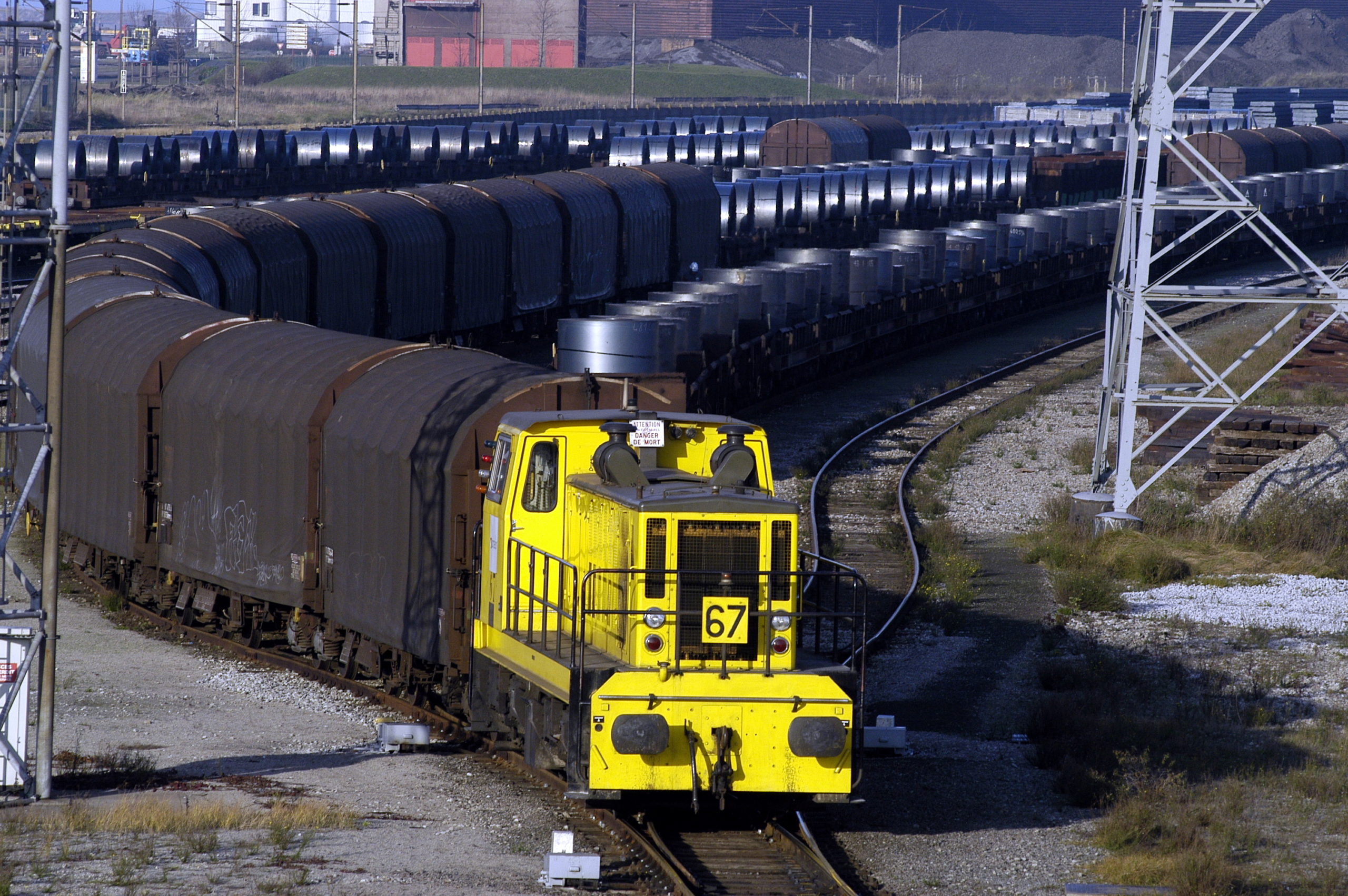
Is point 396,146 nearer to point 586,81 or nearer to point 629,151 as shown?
point 629,151

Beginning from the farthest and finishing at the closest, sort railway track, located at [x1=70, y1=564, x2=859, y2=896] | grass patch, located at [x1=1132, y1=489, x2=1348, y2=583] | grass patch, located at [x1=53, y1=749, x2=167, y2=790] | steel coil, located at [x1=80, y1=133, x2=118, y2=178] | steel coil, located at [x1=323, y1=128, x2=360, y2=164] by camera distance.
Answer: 1. steel coil, located at [x1=323, y1=128, x2=360, y2=164]
2. steel coil, located at [x1=80, y1=133, x2=118, y2=178]
3. grass patch, located at [x1=1132, y1=489, x2=1348, y2=583]
4. grass patch, located at [x1=53, y1=749, x2=167, y2=790]
5. railway track, located at [x1=70, y1=564, x2=859, y2=896]

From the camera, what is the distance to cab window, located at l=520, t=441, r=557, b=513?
40.1 feet

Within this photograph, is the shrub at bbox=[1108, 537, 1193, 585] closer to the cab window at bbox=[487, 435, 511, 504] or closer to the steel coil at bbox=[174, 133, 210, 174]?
the cab window at bbox=[487, 435, 511, 504]

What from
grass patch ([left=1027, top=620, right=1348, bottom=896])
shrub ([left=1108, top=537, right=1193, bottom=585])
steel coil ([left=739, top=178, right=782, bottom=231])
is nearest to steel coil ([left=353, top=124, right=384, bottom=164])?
steel coil ([left=739, top=178, right=782, bottom=231])

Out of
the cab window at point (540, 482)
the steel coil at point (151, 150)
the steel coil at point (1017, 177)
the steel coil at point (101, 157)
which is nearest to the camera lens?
the cab window at point (540, 482)

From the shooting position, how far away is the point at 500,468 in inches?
495

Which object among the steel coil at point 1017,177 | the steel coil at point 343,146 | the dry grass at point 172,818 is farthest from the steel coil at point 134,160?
the dry grass at point 172,818

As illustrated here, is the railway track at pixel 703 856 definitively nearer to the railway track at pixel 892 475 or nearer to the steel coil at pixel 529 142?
the railway track at pixel 892 475

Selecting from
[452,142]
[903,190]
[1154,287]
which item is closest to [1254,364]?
[1154,287]

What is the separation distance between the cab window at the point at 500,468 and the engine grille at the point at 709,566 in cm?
187

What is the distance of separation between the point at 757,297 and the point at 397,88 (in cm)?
10997

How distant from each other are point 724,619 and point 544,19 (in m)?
149

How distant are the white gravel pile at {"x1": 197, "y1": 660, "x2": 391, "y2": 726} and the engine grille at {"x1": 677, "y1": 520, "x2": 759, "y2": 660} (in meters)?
4.64

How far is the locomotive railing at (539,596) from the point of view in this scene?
1159cm
